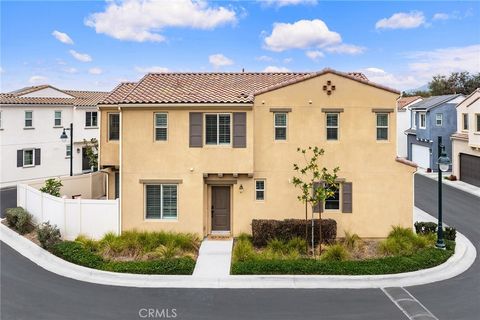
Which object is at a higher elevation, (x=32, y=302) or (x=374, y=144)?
(x=374, y=144)

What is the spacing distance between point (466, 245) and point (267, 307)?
31.8 feet

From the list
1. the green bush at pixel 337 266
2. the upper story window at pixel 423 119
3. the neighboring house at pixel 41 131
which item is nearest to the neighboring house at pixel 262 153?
the green bush at pixel 337 266

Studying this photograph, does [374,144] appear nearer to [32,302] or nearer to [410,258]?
[410,258]

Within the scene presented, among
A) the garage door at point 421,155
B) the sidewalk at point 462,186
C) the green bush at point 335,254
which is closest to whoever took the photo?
the green bush at point 335,254

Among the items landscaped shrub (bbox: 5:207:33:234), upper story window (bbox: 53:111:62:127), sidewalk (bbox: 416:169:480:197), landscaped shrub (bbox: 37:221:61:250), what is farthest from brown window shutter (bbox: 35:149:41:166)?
sidewalk (bbox: 416:169:480:197)

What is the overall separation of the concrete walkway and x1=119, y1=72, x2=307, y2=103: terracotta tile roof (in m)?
5.76

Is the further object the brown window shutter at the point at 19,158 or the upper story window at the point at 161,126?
the brown window shutter at the point at 19,158

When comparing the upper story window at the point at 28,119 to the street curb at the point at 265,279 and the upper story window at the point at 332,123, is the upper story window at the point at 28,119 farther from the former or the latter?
the upper story window at the point at 332,123

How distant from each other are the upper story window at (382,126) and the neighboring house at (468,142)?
50.9 ft

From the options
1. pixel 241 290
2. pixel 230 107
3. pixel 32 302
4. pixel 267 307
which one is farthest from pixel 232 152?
pixel 32 302

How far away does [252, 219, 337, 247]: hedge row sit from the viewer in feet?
50.1

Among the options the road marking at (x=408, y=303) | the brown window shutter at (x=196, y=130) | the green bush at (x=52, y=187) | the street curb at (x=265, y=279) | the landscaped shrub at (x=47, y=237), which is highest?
the brown window shutter at (x=196, y=130)

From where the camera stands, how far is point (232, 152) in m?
15.9

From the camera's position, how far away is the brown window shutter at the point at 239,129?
15.9 meters
